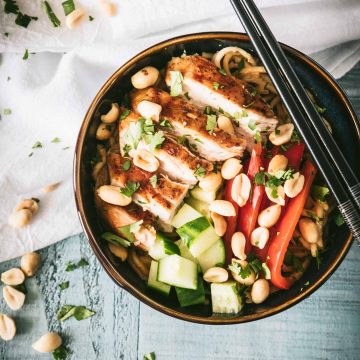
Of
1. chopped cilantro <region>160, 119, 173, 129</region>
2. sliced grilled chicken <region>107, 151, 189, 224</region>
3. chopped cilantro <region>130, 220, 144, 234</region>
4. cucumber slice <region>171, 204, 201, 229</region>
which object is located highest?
chopped cilantro <region>160, 119, 173, 129</region>

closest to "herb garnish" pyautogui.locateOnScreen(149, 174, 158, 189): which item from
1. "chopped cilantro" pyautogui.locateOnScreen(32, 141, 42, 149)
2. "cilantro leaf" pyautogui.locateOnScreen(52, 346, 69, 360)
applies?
"chopped cilantro" pyautogui.locateOnScreen(32, 141, 42, 149)

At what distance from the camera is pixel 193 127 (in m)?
2.35

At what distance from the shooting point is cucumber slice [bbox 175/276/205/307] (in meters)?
2.41

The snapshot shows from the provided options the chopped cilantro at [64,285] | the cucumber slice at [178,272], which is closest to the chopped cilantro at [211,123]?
the cucumber slice at [178,272]

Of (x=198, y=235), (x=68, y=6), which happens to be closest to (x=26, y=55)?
(x=68, y=6)

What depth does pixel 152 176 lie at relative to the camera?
241 centimetres

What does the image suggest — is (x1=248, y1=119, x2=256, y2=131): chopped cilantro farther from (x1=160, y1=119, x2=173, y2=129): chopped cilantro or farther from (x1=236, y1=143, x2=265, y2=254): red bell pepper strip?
(x1=160, y1=119, x2=173, y2=129): chopped cilantro

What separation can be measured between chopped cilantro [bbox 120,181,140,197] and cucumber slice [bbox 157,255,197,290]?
1.09 ft

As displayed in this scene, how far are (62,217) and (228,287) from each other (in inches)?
40.3

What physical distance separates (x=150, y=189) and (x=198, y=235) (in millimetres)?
297

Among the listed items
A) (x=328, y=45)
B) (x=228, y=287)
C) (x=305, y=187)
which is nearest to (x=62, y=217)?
(x=228, y=287)

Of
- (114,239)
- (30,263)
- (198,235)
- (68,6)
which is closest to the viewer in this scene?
(198,235)

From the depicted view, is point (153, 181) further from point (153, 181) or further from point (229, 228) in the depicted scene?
point (229, 228)

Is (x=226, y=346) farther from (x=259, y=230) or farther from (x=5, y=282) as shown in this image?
(x=5, y=282)
